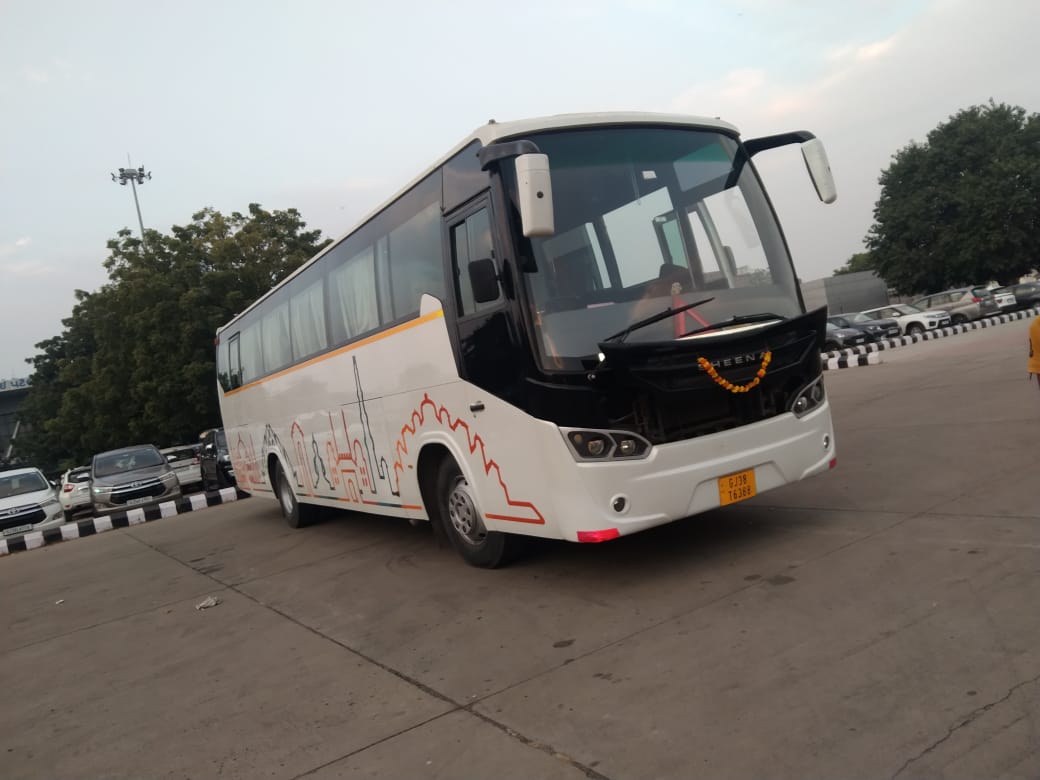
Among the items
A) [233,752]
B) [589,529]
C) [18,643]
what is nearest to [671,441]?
[589,529]

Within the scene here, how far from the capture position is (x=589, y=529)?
5023mm

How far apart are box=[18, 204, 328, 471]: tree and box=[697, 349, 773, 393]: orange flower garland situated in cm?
2733

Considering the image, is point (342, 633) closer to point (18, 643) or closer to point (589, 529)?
point (589, 529)

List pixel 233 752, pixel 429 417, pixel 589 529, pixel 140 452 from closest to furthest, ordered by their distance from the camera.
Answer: pixel 233 752 < pixel 589 529 < pixel 429 417 < pixel 140 452

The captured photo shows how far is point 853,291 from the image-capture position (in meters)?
56.9

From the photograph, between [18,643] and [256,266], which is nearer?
[18,643]

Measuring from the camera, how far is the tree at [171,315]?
30.2 meters

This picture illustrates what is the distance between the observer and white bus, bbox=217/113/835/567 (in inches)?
198

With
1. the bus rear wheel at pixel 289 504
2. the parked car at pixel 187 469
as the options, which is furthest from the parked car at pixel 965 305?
the bus rear wheel at pixel 289 504

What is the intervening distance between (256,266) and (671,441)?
28968 mm

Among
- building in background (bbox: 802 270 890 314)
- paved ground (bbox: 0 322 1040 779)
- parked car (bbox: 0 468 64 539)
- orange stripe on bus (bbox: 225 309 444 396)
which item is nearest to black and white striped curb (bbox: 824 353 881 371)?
paved ground (bbox: 0 322 1040 779)

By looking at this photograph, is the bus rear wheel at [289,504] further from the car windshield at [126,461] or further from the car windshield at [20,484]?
the car windshield at [126,461]

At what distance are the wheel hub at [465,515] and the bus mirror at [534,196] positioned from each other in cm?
239

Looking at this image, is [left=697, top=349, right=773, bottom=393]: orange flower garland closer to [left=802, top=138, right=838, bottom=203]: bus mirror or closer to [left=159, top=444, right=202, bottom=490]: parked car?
[left=802, top=138, right=838, bottom=203]: bus mirror
